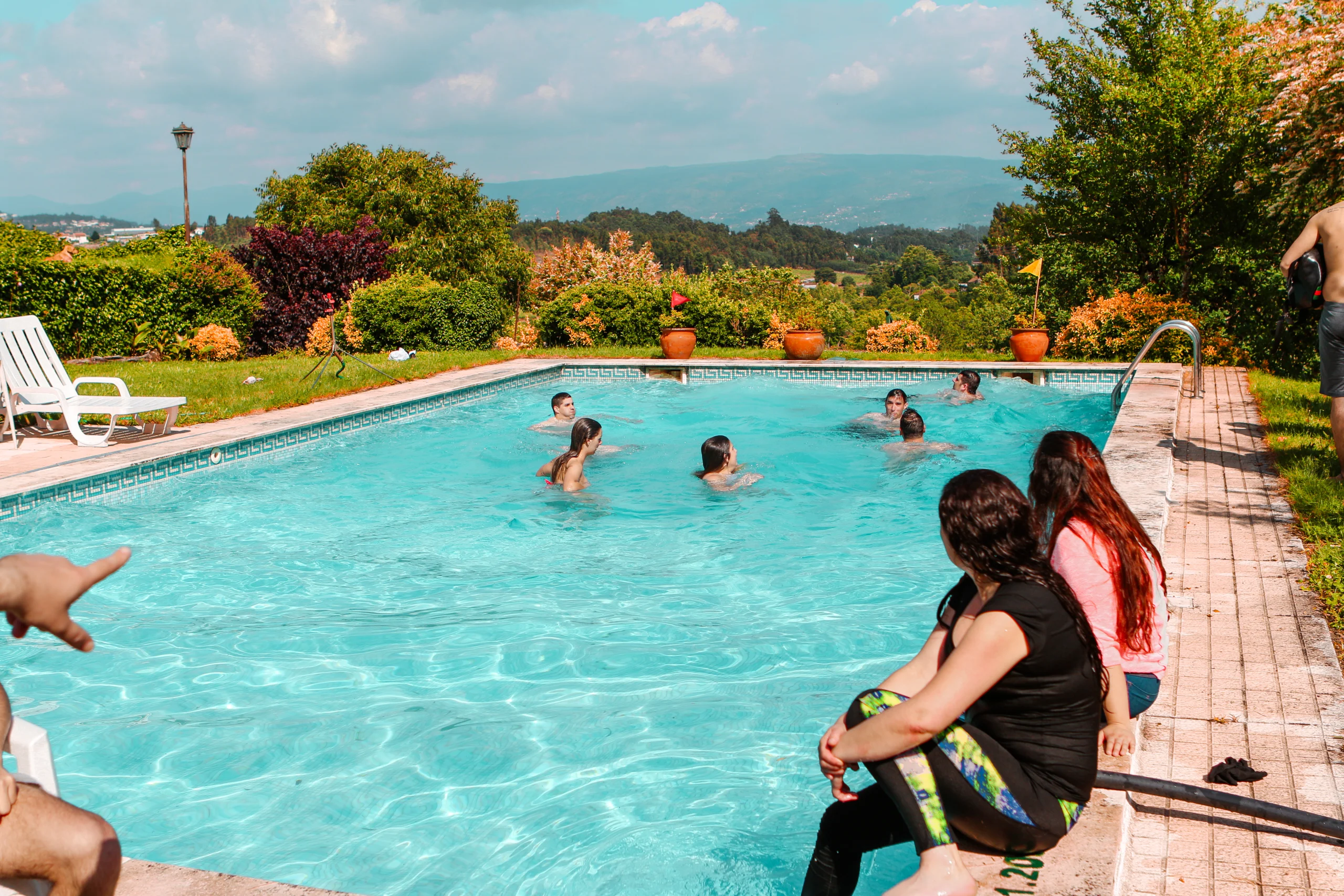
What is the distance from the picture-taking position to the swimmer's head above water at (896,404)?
11742 mm

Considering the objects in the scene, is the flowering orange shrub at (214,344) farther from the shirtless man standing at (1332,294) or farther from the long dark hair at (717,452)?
the shirtless man standing at (1332,294)

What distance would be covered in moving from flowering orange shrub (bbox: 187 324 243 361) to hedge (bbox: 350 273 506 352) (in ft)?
7.53

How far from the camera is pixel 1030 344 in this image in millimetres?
15406

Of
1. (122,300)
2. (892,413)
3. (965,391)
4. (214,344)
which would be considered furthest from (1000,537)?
(122,300)

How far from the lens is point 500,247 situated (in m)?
43.9

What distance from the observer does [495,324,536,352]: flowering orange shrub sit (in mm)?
18938

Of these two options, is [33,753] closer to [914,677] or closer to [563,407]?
[914,677]

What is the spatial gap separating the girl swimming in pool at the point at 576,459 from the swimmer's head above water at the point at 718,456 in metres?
1.08

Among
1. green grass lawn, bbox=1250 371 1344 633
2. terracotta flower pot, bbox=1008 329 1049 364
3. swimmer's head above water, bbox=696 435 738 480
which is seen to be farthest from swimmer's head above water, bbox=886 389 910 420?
terracotta flower pot, bbox=1008 329 1049 364

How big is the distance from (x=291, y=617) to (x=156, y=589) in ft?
4.01

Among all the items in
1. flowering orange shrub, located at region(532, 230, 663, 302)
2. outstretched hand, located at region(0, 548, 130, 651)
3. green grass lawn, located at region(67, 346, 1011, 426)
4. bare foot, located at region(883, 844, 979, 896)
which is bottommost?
bare foot, located at region(883, 844, 979, 896)

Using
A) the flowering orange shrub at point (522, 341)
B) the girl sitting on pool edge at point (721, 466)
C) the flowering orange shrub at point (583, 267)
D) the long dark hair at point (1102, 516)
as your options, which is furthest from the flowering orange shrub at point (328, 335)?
the flowering orange shrub at point (583, 267)

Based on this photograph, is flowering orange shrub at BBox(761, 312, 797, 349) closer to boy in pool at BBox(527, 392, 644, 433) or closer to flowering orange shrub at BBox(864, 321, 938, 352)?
flowering orange shrub at BBox(864, 321, 938, 352)

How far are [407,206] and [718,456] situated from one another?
110 ft
